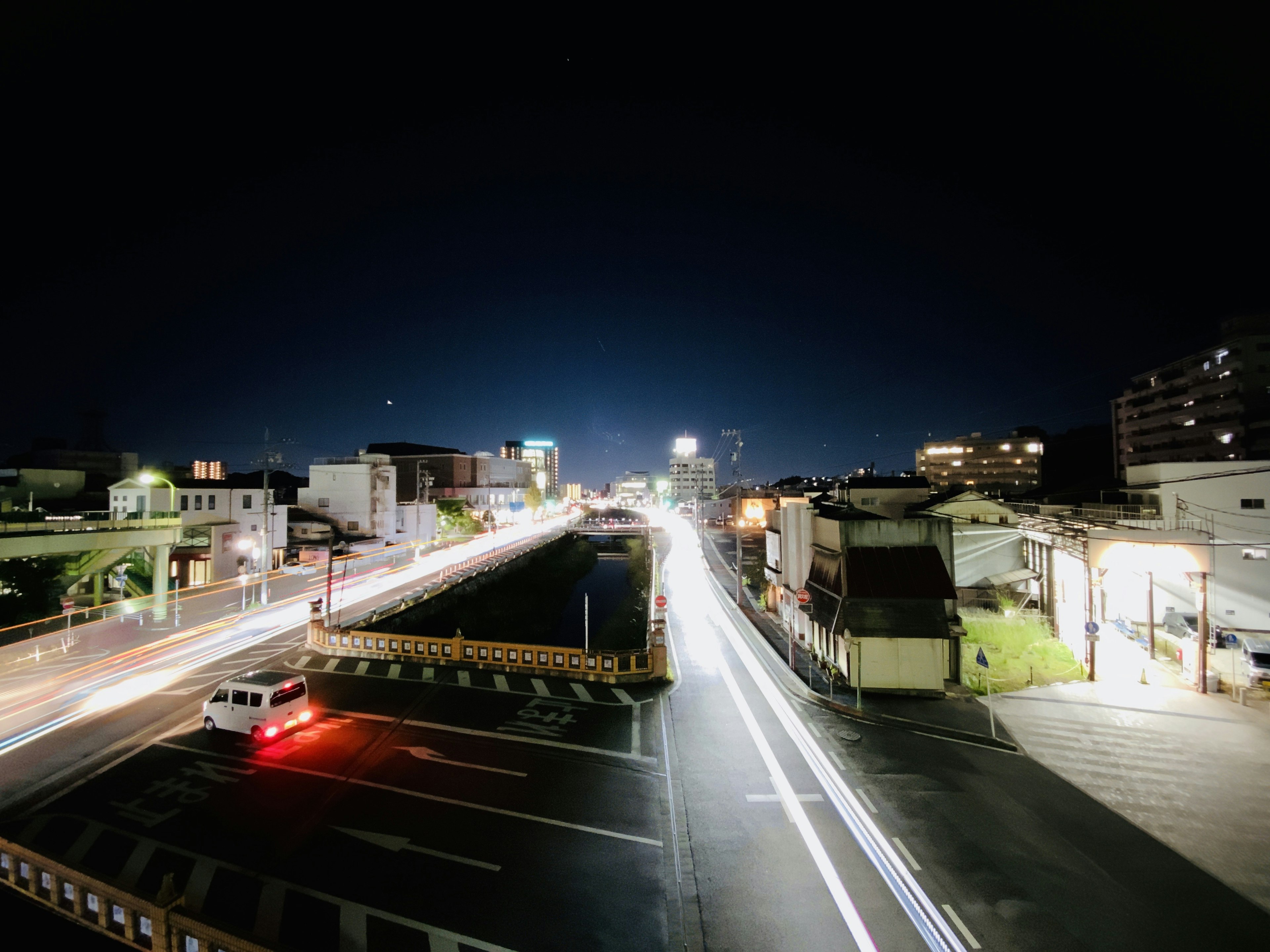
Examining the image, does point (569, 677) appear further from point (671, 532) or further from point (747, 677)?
point (671, 532)

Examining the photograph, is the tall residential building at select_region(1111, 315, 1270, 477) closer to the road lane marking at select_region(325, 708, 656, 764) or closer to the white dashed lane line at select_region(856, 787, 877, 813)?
the white dashed lane line at select_region(856, 787, 877, 813)

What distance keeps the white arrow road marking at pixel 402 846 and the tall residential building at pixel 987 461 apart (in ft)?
361

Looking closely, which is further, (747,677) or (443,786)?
(747,677)

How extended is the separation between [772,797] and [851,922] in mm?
3158

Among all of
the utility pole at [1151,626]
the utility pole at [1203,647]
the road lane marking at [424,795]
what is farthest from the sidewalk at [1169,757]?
the road lane marking at [424,795]

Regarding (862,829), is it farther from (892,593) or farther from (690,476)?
(690,476)

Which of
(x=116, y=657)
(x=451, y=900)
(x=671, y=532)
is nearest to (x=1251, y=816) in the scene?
(x=451, y=900)

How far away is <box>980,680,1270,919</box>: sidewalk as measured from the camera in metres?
8.88

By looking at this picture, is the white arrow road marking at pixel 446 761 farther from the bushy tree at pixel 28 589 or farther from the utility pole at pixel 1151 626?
the bushy tree at pixel 28 589

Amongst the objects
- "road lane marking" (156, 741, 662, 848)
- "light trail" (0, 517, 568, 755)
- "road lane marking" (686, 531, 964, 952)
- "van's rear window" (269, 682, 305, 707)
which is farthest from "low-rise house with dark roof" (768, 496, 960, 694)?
"light trail" (0, 517, 568, 755)

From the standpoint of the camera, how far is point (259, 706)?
1242 centimetres

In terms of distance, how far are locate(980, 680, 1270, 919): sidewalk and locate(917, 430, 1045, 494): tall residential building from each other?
316 feet

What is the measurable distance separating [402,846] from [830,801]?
734cm

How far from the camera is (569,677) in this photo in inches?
674
